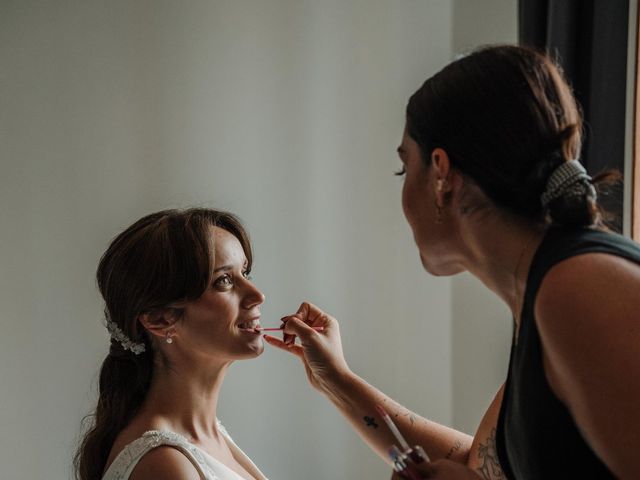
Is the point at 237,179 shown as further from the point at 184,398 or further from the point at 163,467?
the point at 163,467

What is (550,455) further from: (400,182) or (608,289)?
(400,182)

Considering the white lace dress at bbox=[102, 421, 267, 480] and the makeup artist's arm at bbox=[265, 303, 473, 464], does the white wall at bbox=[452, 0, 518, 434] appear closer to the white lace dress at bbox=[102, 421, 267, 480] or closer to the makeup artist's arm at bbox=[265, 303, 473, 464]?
the makeup artist's arm at bbox=[265, 303, 473, 464]

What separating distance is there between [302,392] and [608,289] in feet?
5.97

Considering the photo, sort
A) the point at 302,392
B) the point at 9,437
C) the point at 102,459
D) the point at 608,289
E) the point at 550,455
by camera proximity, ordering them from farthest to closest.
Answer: the point at 302,392 < the point at 9,437 < the point at 102,459 < the point at 550,455 < the point at 608,289

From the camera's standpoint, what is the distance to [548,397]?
1024 mm

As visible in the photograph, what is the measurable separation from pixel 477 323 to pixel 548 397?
1764mm

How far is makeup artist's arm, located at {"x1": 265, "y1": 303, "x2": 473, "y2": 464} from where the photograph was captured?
1.69 meters

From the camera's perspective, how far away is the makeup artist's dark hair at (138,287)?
1674mm

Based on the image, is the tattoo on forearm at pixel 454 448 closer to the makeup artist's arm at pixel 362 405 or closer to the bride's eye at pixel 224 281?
the makeup artist's arm at pixel 362 405

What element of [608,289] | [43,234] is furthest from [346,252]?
[608,289]

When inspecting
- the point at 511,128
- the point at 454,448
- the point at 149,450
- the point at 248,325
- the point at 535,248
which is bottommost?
the point at 454,448

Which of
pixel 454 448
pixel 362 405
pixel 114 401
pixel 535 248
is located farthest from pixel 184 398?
pixel 535 248

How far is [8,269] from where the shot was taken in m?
2.26

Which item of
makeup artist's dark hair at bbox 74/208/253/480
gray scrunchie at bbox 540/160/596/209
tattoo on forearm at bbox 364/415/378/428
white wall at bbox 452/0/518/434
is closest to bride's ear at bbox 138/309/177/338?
makeup artist's dark hair at bbox 74/208/253/480
